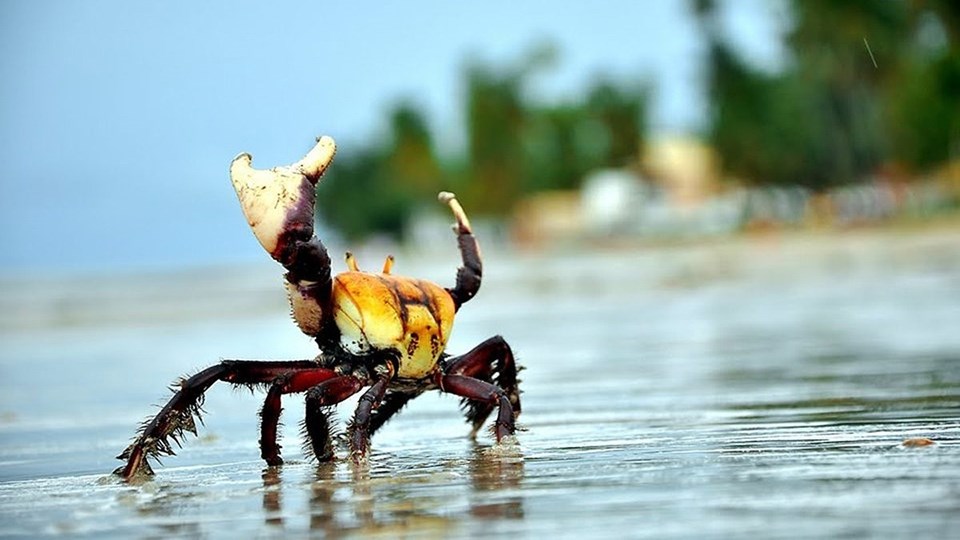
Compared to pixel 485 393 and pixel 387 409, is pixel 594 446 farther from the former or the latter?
pixel 387 409

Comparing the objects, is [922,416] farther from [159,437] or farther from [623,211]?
[623,211]

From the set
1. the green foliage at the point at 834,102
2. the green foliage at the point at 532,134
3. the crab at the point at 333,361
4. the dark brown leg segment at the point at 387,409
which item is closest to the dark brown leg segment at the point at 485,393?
the crab at the point at 333,361

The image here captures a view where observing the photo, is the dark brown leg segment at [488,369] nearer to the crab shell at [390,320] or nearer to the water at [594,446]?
the water at [594,446]

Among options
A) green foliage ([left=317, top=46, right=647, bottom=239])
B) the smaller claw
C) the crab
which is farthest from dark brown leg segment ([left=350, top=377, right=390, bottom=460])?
green foliage ([left=317, top=46, right=647, bottom=239])

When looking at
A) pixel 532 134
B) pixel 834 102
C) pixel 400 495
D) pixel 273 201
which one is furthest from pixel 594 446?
pixel 532 134

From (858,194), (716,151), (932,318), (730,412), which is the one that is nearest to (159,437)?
(730,412)

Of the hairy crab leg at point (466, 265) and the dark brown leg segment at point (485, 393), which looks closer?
the dark brown leg segment at point (485, 393)
